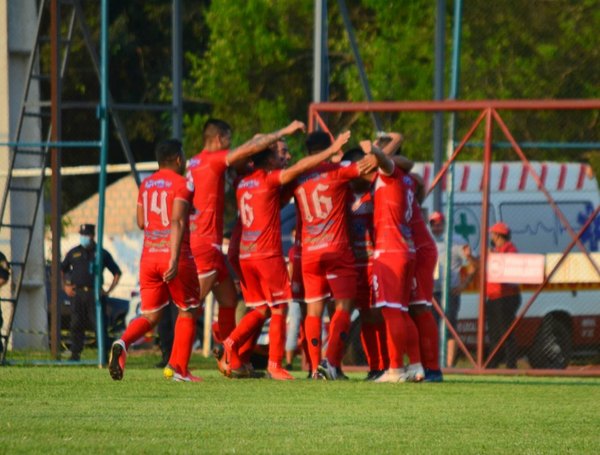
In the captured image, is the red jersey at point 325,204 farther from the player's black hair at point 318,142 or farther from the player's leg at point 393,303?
the player's leg at point 393,303

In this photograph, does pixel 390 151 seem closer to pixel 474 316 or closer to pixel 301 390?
pixel 301 390

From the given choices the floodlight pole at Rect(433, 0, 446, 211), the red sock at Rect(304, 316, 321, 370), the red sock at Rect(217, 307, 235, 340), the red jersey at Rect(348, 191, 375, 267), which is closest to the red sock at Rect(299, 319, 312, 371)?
the red sock at Rect(304, 316, 321, 370)

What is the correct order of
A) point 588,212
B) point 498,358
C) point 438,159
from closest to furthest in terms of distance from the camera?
point 498,358
point 438,159
point 588,212

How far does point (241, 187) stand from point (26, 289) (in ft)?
22.2

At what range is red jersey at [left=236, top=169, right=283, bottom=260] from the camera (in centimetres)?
1366

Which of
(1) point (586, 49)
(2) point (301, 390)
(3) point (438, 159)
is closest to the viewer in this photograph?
(2) point (301, 390)

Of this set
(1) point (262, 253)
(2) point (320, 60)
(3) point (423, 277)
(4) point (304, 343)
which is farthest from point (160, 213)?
(2) point (320, 60)

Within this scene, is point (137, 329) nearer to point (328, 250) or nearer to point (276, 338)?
point (276, 338)

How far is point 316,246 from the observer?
1367 cm

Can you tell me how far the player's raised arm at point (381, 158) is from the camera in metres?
12.9

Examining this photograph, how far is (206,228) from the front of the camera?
13820 mm

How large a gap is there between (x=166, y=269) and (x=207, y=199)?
120 centimetres

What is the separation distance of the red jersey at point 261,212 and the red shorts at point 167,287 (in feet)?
2.88

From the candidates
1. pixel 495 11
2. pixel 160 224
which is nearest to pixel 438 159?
pixel 495 11
